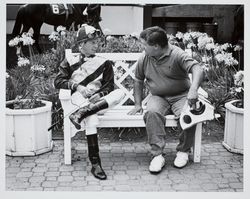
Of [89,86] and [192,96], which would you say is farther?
[89,86]

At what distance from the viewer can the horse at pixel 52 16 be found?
380 centimetres

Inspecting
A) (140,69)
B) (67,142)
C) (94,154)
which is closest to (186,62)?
A: (140,69)

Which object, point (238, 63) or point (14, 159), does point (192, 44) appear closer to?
point (238, 63)

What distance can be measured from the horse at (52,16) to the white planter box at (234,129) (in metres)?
1.29

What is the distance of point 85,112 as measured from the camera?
3.30m

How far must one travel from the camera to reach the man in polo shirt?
130 inches

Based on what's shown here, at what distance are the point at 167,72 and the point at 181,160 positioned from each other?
568 mm

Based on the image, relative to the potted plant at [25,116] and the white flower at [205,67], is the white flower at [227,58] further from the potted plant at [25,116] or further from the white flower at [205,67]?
the potted plant at [25,116]

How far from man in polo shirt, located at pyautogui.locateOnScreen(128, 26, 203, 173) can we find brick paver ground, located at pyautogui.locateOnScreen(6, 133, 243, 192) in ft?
0.36

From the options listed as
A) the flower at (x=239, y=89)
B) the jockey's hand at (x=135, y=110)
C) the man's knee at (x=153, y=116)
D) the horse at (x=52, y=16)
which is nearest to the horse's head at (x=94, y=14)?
the horse at (x=52, y=16)

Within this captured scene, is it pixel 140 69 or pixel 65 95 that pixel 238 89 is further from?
pixel 65 95

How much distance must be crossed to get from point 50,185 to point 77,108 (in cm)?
50

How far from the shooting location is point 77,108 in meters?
3.36

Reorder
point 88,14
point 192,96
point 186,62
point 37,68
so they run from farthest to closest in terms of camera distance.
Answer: point 88,14, point 37,68, point 186,62, point 192,96
